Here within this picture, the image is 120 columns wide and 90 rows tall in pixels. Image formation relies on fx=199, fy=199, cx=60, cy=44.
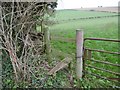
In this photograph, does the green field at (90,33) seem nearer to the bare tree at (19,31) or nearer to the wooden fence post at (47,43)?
the wooden fence post at (47,43)

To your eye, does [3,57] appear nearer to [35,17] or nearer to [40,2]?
[35,17]

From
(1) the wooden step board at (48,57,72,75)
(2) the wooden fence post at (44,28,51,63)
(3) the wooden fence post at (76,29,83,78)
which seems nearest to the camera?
(3) the wooden fence post at (76,29,83,78)

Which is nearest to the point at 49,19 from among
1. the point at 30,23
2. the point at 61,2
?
the point at 61,2

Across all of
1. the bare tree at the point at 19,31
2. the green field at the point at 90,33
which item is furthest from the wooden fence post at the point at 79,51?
the bare tree at the point at 19,31

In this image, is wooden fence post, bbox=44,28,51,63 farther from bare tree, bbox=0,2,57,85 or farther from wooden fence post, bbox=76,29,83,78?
wooden fence post, bbox=76,29,83,78

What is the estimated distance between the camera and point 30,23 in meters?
4.18

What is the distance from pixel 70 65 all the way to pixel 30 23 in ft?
4.00

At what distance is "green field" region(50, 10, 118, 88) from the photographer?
4051 millimetres

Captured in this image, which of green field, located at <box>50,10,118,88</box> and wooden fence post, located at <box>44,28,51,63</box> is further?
wooden fence post, located at <box>44,28,51,63</box>

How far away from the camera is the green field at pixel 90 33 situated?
13.3 ft

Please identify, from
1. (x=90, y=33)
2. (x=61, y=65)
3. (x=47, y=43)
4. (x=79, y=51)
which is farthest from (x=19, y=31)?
(x=90, y=33)

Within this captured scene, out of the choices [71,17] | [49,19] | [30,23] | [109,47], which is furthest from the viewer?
[71,17]

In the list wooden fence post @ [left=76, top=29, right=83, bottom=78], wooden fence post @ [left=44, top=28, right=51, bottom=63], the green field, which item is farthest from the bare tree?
wooden fence post @ [left=76, top=29, right=83, bottom=78]

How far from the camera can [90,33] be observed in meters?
9.85
